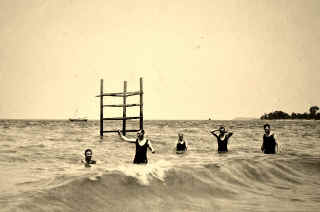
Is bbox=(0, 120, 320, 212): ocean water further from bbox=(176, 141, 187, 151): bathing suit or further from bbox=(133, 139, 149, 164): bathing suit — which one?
bbox=(176, 141, 187, 151): bathing suit

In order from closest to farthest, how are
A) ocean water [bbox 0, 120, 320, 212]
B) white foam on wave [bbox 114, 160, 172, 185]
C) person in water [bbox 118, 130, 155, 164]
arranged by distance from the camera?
ocean water [bbox 0, 120, 320, 212]
white foam on wave [bbox 114, 160, 172, 185]
person in water [bbox 118, 130, 155, 164]

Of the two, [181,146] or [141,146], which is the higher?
[141,146]

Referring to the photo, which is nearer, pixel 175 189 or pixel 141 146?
pixel 175 189

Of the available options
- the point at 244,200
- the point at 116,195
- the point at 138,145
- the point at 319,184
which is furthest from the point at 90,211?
the point at 319,184

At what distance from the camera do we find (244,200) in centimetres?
723

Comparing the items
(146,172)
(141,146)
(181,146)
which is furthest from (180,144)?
(146,172)

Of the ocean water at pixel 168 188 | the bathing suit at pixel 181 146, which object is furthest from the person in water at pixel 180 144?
the ocean water at pixel 168 188

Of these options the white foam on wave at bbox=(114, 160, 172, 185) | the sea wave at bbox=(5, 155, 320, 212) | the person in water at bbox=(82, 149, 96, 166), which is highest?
the person in water at bbox=(82, 149, 96, 166)

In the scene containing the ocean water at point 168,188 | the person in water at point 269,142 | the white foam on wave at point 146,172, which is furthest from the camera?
the person in water at point 269,142

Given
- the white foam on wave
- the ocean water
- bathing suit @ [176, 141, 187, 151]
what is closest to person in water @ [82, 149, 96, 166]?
the ocean water

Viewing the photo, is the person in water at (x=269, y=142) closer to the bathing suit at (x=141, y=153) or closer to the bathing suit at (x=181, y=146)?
the bathing suit at (x=181, y=146)

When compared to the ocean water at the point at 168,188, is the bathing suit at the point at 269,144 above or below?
above

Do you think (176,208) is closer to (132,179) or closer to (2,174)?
(132,179)

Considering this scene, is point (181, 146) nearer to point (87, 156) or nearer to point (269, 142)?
point (269, 142)
